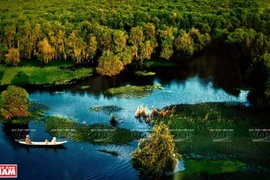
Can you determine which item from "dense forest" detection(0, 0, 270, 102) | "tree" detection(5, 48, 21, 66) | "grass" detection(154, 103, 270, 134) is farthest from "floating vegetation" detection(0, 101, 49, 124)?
"tree" detection(5, 48, 21, 66)

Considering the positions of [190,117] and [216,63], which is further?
[216,63]

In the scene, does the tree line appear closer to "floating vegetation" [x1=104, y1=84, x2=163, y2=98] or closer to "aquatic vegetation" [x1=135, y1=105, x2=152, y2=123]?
"floating vegetation" [x1=104, y1=84, x2=163, y2=98]

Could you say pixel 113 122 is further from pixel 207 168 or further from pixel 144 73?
pixel 144 73

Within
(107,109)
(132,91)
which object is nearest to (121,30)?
(132,91)

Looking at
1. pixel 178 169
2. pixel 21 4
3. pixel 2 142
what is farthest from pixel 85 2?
pixel 178 169

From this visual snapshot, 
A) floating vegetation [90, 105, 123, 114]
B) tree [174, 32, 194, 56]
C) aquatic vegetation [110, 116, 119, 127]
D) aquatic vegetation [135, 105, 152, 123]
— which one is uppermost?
tree [174, 32, 194, 56]

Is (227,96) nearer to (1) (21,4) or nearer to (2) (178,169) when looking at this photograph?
(2) (178,169)
